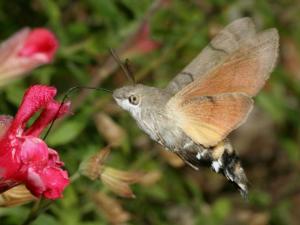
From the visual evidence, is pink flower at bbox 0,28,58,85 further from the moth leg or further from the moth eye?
the moth leg

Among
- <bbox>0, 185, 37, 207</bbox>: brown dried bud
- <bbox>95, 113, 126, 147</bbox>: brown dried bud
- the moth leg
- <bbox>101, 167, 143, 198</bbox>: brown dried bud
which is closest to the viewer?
<bbox>0, 185, 37, 207</bbox>: brown dried bud

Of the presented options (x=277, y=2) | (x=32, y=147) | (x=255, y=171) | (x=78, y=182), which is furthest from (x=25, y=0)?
(x=255, y=171)

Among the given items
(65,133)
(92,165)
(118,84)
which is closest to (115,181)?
(92,165)

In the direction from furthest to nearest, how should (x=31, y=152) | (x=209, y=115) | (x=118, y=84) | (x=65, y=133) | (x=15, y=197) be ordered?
(x=118, y=84), (x=65, y=133), (x=209, y=115), (x=15, y=197), (x=31, y=152)

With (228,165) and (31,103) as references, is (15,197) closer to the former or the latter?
(31,103)

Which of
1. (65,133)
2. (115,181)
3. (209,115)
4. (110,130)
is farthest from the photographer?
(110,130)

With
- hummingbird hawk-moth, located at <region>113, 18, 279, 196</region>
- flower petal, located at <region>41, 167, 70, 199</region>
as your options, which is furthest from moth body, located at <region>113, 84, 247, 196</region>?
flower petal, located at <region>41, 167, 70, 199</region>

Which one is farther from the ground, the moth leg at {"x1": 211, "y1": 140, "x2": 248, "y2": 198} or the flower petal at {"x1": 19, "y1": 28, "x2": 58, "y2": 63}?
the flower petal at {"x1": 19, "y1": 28, "x2": 58, "y2": 63}
